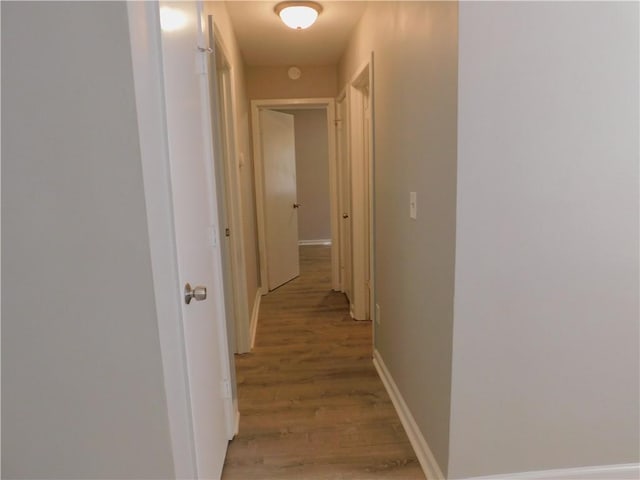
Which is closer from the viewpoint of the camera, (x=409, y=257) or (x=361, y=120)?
(x=409, y=257)

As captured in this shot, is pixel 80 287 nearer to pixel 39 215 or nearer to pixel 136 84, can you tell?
pixel 39 215

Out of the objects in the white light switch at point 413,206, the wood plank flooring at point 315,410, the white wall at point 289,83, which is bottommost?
the wood plank flooring at point 315,410

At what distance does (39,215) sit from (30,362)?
37cm

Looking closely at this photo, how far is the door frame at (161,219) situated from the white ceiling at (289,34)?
Result: 5.92 feet

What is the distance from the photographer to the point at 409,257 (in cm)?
187

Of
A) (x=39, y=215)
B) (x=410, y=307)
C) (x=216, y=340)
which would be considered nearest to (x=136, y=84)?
(x=39, y=215)

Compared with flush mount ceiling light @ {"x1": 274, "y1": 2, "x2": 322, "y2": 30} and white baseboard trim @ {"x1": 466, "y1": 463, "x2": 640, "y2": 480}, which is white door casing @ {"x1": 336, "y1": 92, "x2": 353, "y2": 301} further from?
white baseboard trim @ {"x1": 466, "y1": 463, "x2": 640, "y2": 480}

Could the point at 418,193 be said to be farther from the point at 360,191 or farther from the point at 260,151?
the point at 260,151

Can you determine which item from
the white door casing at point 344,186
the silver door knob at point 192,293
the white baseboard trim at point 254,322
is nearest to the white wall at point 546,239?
the silver door knob at point 192,293

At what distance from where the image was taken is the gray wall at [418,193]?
140cm

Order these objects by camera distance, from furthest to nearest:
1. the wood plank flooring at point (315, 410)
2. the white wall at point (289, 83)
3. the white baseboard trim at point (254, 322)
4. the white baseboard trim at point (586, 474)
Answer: the white wall at point (289, 83)
the white baseboard trim at point (254, 322)
the wood plank flooring at point (315, 410)
the white baseboard trim at point (586, 474)

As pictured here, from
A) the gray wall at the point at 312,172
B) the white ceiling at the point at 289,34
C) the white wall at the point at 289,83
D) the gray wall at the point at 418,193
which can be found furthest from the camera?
the gray wall at the point at 312,172

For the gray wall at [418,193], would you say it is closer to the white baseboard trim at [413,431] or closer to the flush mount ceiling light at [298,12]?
the white baseboard trim at [413,431]

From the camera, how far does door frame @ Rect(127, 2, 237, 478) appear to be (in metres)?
0.92
